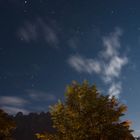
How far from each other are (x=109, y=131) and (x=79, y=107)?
3.28m

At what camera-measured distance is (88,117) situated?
21828mm

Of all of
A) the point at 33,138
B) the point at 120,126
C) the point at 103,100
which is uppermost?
the point at 33,138

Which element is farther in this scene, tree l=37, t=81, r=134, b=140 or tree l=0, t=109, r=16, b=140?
tree l=0, t=109, r=16, b=140

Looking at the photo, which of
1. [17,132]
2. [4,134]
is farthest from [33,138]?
[4,134]

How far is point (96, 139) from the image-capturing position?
21703 mm

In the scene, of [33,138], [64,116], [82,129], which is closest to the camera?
[82,129]

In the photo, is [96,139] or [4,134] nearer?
[96,139]

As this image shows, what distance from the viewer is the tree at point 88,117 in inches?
850

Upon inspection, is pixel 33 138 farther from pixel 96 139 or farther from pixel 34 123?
pixel 96 139

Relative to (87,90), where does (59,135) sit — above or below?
below

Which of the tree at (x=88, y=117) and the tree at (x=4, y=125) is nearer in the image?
the tree at (x=88, y=117)

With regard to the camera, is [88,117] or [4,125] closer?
[88,117]

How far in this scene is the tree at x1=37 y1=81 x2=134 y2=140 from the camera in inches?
850

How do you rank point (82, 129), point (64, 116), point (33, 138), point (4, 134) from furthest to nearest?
point (33, 138)
point (4, 134)
point (64, 116)
point (82, 129)
